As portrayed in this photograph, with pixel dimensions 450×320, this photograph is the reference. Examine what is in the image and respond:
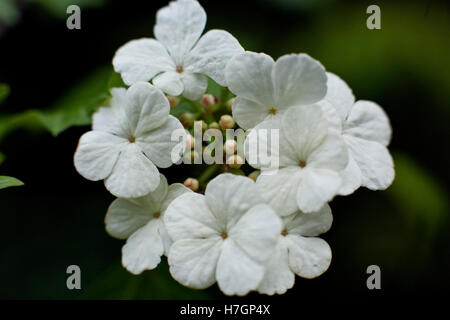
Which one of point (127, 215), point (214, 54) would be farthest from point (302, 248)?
point (214, 54)

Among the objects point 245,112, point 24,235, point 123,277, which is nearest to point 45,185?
point 24,235

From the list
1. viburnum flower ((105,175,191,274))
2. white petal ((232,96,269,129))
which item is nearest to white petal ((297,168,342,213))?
white petal ((232,96,269,129))

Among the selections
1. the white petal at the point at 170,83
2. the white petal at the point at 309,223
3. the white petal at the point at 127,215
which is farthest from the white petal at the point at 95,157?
the white petal at the point at 309,223

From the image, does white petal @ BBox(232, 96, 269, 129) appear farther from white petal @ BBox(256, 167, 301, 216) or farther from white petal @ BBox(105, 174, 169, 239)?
white petal @ BBox(105, 174, 169, 239)

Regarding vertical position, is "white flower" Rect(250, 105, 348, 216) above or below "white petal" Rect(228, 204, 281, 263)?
above

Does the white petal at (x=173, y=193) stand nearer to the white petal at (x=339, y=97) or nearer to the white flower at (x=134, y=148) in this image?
the white flower at (x=134, y=148)
